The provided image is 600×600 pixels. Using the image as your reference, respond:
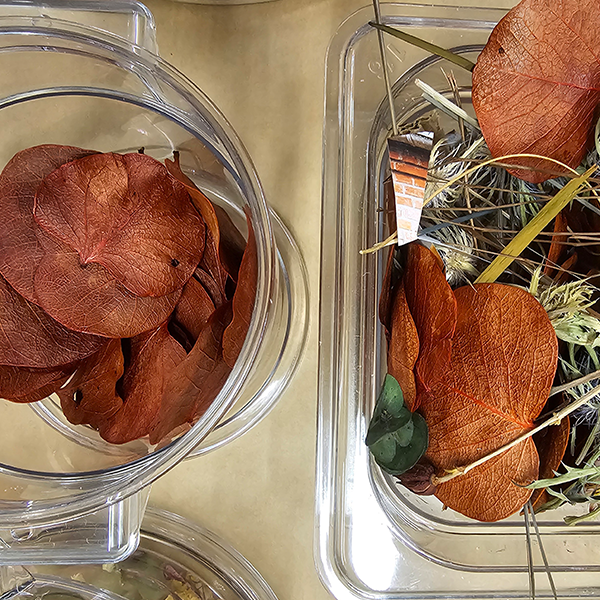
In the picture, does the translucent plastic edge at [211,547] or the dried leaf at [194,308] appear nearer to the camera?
the dried leaf at [194,308]

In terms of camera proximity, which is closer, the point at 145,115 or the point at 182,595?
the point at 145,115

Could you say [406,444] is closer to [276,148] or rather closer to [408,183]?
[408,183]

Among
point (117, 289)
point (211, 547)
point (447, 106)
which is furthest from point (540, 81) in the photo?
point (211, 547)

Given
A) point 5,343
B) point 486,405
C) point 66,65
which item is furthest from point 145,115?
point 486,405

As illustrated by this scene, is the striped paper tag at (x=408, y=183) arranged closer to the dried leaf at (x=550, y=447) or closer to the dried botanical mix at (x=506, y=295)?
the dried botanical mix at (x=506, y=295)

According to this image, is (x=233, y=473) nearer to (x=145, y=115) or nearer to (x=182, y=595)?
(x=182, y=595)

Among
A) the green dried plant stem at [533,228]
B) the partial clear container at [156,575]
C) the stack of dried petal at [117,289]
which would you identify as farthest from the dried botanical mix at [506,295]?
the partial clear container at [156,575]
